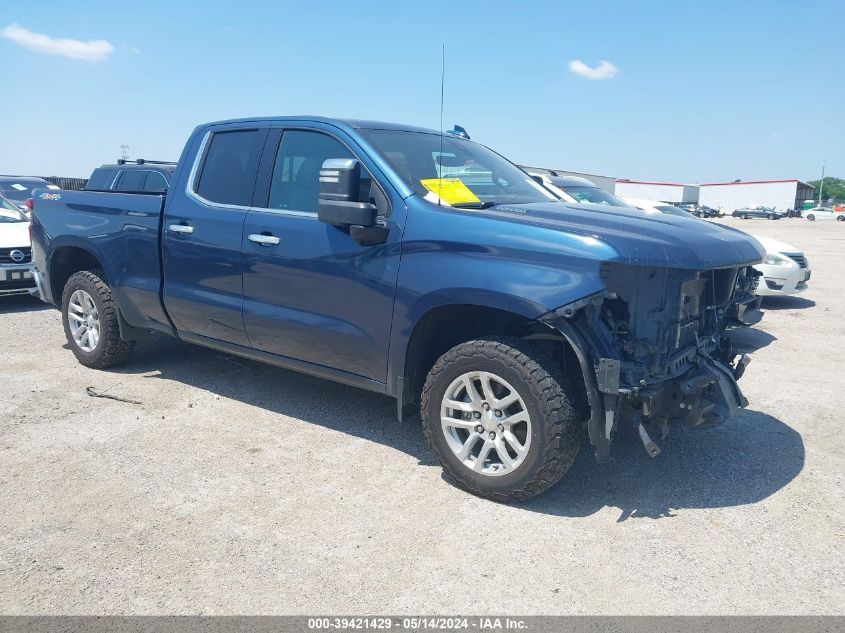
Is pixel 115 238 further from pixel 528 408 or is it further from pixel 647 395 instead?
pixel 647 395

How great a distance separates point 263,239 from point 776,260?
25.4 feet

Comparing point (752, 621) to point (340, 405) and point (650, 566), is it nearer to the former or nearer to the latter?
point (650, 566)

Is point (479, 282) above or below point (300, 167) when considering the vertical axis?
below

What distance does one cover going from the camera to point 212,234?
4520 millimetres

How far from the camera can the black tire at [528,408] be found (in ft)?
10.7

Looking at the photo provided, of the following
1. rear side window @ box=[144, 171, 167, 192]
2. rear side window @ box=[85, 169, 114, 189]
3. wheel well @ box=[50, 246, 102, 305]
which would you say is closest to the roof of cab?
wheel well @ box=[50, 246, 102, 305]

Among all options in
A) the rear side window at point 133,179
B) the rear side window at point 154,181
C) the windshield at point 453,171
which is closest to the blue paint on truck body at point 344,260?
the windshield at point 453,171

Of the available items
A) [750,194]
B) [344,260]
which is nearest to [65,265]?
[344,260]

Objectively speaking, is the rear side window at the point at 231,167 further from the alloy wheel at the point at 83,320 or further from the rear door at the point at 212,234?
the alloy wheel at the point at 83,320

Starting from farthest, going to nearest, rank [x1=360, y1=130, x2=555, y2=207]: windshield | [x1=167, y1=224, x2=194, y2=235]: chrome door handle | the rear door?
[x1=167, y1=224, x2=194, y2=235]: chrome door handle, the rear door, [x1=360, y1=130, x2=555, y2=207]: windshield

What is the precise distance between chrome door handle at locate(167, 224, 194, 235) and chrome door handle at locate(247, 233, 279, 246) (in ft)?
2.01

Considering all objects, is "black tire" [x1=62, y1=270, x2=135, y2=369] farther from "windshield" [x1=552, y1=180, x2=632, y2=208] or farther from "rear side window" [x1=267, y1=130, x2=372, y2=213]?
"windshield" [x1=552, y1=180, x2=632, y2=208]

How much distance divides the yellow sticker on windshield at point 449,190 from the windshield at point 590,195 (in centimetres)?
679

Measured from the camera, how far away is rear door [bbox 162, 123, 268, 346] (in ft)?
14.6
